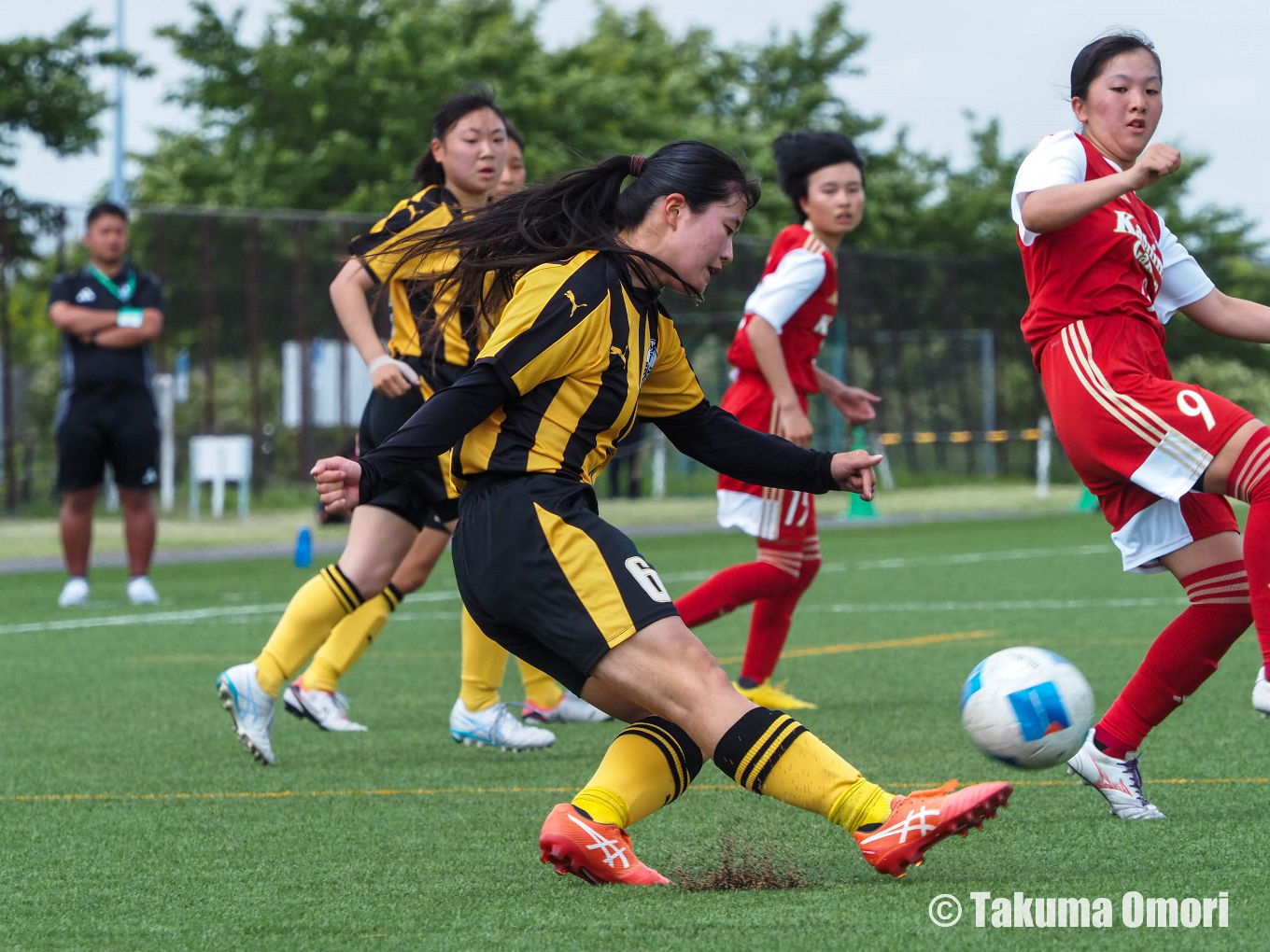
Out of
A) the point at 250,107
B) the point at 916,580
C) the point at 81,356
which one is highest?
the point at 250,107

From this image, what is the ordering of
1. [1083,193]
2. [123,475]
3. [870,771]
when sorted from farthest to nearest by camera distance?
[123,475]
[870,771]
[1083,193]

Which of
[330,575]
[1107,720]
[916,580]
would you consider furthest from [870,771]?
[916,580]

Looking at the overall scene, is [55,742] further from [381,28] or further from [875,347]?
[381,28]

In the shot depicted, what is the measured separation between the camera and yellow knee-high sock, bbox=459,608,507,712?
561 cm

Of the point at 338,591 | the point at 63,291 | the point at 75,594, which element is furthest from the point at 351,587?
the point at 75,594

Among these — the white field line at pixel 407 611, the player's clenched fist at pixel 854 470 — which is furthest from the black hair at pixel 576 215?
the white field line at pixel 407 611

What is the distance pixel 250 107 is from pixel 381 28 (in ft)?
9.83

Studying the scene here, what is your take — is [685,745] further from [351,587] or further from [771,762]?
[351,587]

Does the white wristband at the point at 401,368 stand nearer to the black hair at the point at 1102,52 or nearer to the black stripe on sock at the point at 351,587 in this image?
the black stripe on sock at the point at 351,587

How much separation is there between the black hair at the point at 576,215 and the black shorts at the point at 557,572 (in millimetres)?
451

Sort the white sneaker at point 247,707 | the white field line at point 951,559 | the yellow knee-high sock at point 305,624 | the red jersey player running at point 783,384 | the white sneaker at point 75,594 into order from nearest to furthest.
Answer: the white sneaker at point 247,707
the yellow knee-high sock at point 305,624
the red jersey player running at point 783,384
the white sneaker at point 75,594
the white field line at point 951,559

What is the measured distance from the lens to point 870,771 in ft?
16.1

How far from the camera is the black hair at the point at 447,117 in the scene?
19.1 feet

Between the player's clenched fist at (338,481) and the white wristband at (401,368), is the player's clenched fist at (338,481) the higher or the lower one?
the lower one
